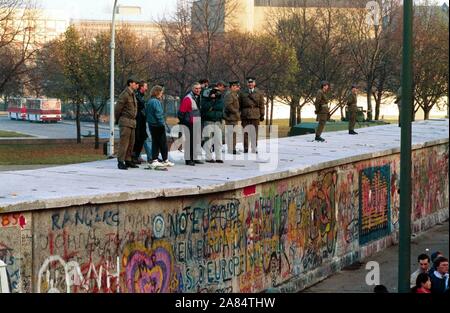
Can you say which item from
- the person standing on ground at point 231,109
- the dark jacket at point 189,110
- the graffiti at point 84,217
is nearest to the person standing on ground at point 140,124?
the dark jacket at point 189,110

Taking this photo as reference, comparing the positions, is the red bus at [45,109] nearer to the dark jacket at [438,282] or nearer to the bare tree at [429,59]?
the bare tree at [429,59]

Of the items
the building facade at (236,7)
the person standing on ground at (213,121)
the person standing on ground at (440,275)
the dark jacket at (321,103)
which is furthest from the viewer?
the building facade at (236,7)

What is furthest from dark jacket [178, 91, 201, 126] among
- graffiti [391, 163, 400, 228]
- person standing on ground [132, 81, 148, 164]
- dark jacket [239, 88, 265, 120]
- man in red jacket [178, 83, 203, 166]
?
graffiti [391, 163, 400, 228]

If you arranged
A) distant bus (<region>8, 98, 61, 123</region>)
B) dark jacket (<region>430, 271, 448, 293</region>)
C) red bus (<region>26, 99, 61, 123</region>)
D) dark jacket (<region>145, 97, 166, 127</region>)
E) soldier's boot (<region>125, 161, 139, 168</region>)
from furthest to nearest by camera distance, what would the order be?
distant bus (<region>8, 98, 61, 123</region>) → red bus (<region>26, 99, 61, 123</region>) → soldier's boot (<region>125, 161, 139, 168</region>) → dark jacket (<region>145, 97, 166, 127</region>) → dark jacket (<region>430, 271, 448, 293</region>)

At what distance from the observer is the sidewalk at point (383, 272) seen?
17.0 m

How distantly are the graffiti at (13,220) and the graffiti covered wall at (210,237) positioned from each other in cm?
2

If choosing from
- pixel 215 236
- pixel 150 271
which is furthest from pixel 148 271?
pixel 215 236

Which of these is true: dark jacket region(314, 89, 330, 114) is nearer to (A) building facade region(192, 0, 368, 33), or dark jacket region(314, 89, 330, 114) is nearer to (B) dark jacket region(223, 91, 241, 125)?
(B) dark jacket region(223, 91, 241, 125)

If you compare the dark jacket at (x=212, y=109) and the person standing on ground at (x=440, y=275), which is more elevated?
the dark jacket at (x=212, y=109)

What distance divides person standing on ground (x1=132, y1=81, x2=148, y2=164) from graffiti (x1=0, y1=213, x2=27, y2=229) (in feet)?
18.8

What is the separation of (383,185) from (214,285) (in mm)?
8951

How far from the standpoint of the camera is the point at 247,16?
8488 centimetres

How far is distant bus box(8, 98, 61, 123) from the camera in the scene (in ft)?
266
